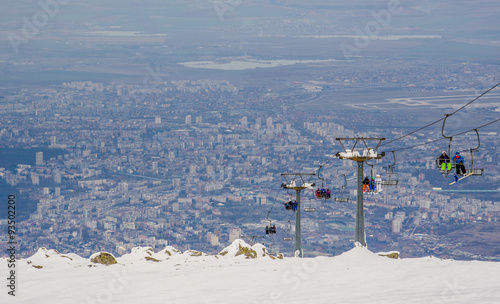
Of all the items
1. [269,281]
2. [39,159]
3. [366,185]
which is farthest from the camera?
[39,159]

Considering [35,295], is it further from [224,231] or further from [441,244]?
[224,231]

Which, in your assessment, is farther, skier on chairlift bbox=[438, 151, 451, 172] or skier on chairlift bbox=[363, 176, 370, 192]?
skier on chairlift bbox=[363, 176, 370, 192]

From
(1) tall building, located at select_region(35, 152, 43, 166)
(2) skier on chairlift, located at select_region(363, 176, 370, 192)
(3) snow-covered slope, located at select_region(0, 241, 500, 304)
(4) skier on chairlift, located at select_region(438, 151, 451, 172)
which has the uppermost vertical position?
(4) skier on chairlift, located at select_region(438, 151, 451, 172)

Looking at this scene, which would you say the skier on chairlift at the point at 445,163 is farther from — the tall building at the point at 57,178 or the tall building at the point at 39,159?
the tall building at the point at 39,159

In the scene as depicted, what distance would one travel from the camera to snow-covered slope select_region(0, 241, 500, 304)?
62.7ft

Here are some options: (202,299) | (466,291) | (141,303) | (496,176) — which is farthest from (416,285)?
(496,176)

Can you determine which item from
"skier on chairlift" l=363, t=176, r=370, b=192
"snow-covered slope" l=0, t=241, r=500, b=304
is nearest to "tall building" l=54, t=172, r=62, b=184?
"snow-covered slope" l=0, t=241, r=500, b=304

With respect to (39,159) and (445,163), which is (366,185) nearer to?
(445,163)

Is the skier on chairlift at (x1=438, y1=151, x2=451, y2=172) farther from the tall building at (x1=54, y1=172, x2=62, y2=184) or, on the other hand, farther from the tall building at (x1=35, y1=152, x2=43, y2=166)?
the tall building at (x1=35, y1=152, x2=43, y2=166)

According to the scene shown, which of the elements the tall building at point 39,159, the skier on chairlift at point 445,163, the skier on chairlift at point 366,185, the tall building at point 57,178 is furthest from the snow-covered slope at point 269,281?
the tall building at point 39,159

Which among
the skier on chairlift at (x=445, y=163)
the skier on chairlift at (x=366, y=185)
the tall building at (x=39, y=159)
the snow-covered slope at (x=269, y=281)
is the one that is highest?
the skier on chairlift at (x=445, y=163)

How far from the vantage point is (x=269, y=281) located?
22719mm

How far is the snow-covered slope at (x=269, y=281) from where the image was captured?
19109 millimetres

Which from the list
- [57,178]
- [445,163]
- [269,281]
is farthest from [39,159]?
[445,163]
